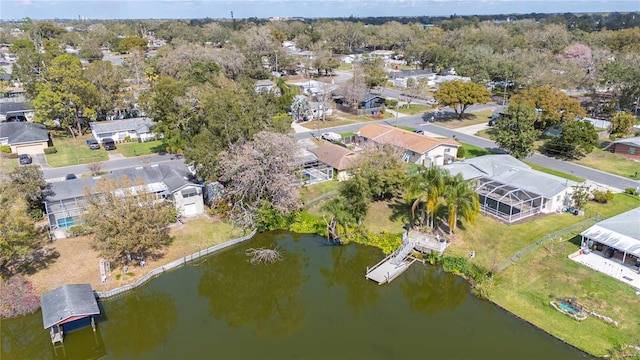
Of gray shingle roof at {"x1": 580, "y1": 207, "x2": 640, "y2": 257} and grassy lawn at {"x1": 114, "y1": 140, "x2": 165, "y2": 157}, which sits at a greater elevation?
grassy lawn at {"x1": 114, "y1": 140, "x2": 165, "y2": 157}

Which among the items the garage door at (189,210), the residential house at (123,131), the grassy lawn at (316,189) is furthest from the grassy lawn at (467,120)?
the residential house at (123,131)

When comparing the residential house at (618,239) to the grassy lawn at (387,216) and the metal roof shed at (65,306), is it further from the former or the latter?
the metal roof shed at (65,306)

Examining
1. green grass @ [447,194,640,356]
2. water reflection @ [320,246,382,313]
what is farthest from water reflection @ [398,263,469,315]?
water reflection @ [320,246,382,313]

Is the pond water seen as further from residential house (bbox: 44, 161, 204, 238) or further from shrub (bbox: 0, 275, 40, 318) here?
residential house (bbox: 44, 161, 204, 238)

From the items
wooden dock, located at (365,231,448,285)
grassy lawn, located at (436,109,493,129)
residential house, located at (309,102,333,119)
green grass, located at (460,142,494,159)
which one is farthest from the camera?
residential house, located at (309,102,333,119)

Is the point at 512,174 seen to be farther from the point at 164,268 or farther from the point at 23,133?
the point at 23,133
